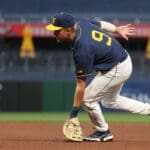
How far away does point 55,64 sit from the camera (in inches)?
931

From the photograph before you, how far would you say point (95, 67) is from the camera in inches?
312

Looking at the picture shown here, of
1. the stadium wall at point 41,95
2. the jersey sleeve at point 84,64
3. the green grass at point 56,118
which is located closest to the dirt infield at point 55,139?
the jersey sleeve at point 84,64

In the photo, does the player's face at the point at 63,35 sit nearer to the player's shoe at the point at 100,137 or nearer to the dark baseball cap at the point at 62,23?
the dark baseball cap at the point at 62,23

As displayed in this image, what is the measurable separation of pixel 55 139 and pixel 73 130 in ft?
2.48

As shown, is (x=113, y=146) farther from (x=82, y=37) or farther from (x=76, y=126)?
(x=82, y=37)

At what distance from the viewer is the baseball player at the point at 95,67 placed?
24.9 ft

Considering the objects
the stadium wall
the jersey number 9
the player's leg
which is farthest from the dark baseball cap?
the stadium wall

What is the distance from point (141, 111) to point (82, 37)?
1353mm

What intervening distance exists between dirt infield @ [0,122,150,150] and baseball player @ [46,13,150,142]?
30 centimetres

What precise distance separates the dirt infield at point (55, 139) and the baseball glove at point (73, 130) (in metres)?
0.11

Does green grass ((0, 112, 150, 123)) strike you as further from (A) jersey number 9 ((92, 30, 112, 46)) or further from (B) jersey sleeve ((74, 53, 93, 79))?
(B) jersey sleeve ((74, 53, 93, 79))

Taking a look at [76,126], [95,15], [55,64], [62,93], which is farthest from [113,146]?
[95,15]

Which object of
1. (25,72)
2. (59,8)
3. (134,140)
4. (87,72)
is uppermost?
(87,72)

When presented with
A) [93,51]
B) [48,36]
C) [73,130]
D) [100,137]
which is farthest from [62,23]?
[48,36]
